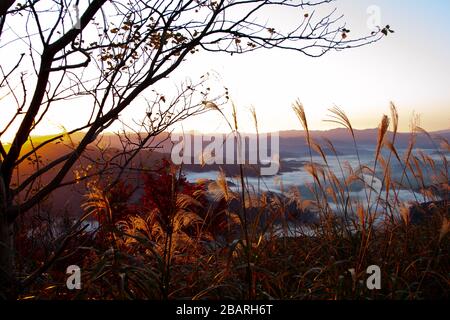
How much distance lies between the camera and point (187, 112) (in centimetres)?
630

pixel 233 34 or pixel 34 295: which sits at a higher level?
pixel 233 34

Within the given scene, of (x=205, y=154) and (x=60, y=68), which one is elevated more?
(x=60, y=68)

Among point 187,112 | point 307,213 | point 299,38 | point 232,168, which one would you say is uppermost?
point 299,38
